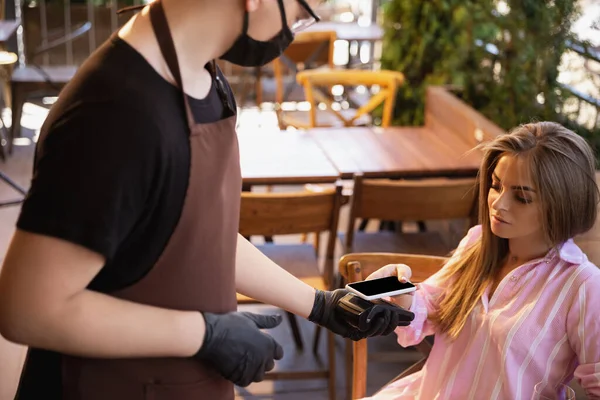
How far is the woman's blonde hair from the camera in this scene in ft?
5.21

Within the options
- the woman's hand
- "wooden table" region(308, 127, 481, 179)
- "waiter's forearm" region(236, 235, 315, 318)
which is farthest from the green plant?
"waiter's forearm" region(236, 235, 315, 318)

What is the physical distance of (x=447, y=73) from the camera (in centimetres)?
464

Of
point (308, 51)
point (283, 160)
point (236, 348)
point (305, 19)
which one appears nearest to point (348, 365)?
point (283, 160)

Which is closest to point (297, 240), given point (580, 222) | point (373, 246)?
point (373, 246)

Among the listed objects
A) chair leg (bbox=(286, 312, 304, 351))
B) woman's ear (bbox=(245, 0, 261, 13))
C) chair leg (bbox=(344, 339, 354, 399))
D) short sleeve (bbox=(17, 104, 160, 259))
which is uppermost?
woman's ear (bbox=(245, 0, 261, 13))

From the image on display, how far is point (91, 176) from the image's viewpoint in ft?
2.88

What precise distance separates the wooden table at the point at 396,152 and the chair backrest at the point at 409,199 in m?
0.37

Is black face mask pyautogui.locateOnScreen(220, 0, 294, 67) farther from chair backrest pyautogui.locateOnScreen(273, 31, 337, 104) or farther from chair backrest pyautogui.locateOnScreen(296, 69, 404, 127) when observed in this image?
chair backrest pyautogui.locateOnScreen(273, 31, 337, 104)

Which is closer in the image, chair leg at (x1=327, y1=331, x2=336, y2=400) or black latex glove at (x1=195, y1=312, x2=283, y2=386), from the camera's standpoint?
black latex glove at (x1=195, y1=312, x2=283, y2=386)

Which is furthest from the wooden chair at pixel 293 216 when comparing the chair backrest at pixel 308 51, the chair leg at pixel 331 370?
the chair backrest at pixel 308 51

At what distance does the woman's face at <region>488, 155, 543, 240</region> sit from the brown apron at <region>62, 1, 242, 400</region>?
0.73 m

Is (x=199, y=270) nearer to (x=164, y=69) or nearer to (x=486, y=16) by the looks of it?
(x=164, y=69)

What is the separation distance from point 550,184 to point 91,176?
1.00 meters

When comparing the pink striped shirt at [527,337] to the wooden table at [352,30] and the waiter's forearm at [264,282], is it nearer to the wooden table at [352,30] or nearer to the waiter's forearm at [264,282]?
the waiter's forearm at [264,282]
